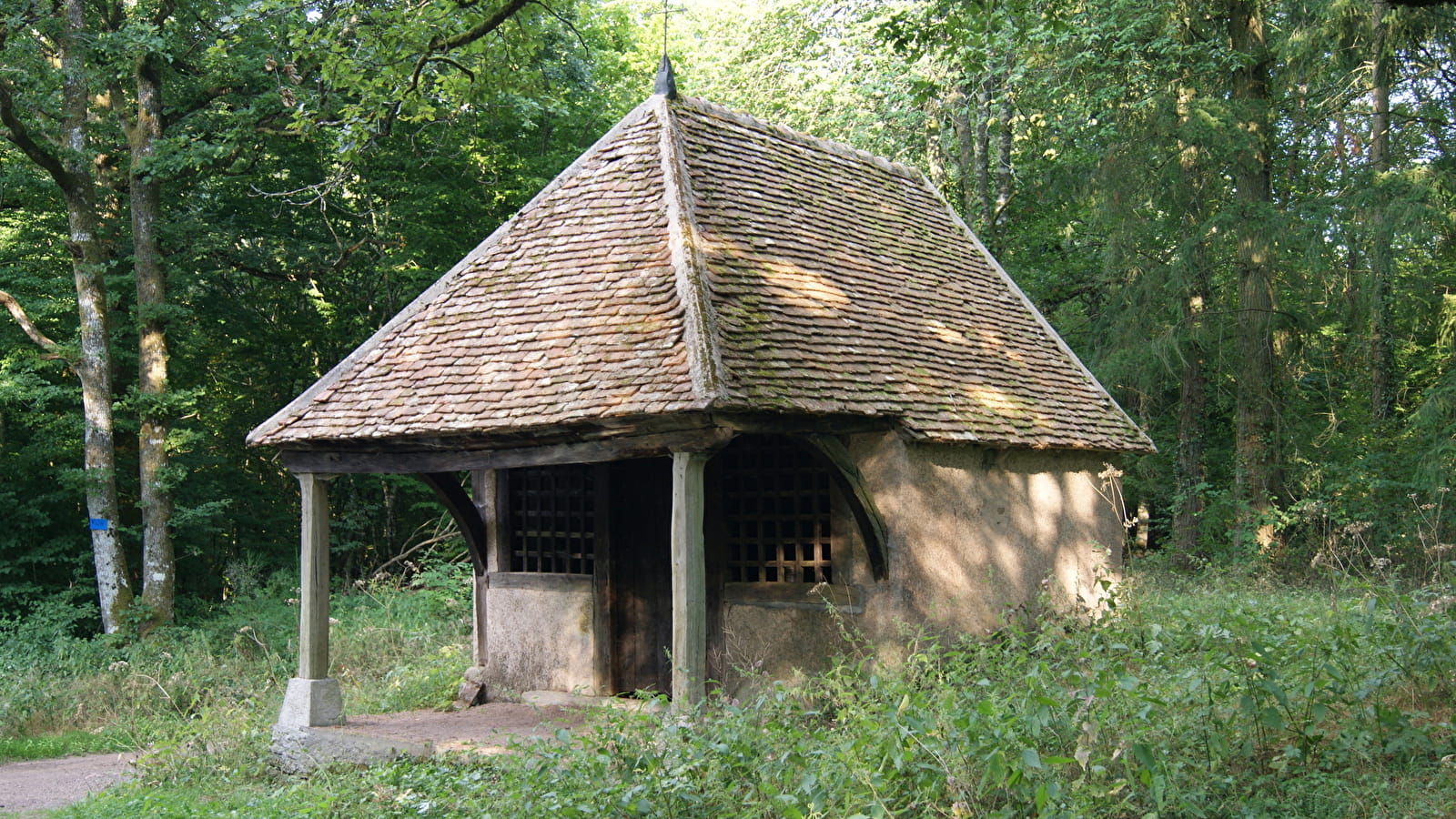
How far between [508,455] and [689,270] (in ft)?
5.96

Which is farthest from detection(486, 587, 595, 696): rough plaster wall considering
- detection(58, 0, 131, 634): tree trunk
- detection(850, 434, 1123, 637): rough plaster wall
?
detection(58, 0, 131, 634): tree trunk

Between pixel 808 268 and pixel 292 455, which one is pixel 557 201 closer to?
pixel 808 268

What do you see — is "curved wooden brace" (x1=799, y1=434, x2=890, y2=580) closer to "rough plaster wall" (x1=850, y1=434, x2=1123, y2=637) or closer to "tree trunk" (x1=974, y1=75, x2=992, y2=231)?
"rough plaster wall" (x1=850, y1=434, x2=1123, y2=637)

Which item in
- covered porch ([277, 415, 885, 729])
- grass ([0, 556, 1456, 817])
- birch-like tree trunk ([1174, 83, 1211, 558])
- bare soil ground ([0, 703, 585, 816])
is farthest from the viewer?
birch-like tree trunk ([1174, 83, 1211, 558])

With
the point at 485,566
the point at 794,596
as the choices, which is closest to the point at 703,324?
the point at 794,596

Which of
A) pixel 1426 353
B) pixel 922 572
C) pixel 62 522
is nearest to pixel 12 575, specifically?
pixel 62 522

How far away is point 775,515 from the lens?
930 cm

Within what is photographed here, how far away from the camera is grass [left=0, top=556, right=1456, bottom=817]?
5.14 meters

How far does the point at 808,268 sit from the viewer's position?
956 centimetres

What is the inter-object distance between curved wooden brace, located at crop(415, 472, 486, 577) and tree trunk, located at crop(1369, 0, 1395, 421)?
29.3 ft

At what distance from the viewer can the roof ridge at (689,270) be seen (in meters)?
7.42

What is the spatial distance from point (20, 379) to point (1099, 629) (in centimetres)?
1285

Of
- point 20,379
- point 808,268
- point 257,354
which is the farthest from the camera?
point 257,354

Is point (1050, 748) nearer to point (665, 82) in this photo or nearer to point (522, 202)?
point (665, 82)
